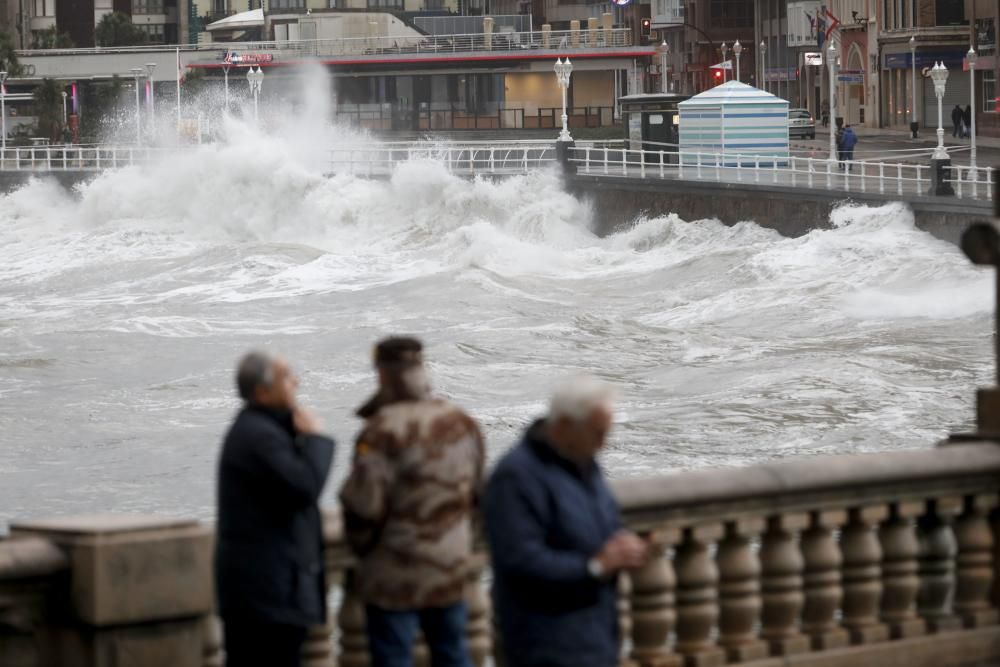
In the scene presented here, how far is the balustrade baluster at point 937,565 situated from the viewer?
23.3 feet

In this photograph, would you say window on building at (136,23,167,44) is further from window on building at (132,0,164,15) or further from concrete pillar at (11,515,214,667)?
concrete pillar at (11,515,214,667)

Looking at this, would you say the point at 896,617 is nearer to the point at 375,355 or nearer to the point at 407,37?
the point at 375,355

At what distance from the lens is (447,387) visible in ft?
84.9

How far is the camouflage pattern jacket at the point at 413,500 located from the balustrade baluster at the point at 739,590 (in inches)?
48.9

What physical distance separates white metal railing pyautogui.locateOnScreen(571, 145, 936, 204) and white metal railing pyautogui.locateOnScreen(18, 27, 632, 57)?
42097 mm

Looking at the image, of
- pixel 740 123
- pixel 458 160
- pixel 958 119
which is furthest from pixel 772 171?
pixel 958 119

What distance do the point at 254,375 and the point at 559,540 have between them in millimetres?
1052

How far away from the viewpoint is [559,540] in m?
5.05

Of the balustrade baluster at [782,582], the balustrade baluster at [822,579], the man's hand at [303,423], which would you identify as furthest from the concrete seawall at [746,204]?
the man's hand at [303,423]

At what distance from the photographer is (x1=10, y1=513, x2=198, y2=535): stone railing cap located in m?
5.62

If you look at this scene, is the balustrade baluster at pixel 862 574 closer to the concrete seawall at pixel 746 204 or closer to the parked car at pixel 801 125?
the concrete seawall at pixel 746 204

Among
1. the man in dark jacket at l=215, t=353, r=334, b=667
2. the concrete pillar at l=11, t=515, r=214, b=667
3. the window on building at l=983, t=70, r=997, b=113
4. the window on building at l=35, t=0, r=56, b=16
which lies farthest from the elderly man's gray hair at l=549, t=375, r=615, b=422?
the window on building at l=35, t=0, r=56, b=16

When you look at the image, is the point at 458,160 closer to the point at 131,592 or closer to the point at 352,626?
the point at 352,626

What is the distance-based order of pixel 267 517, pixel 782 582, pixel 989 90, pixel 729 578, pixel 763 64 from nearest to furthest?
pixel 267 517 → pixel 729 578 → pixel 782 582 → pixel 989 90 → pixel 763 64
